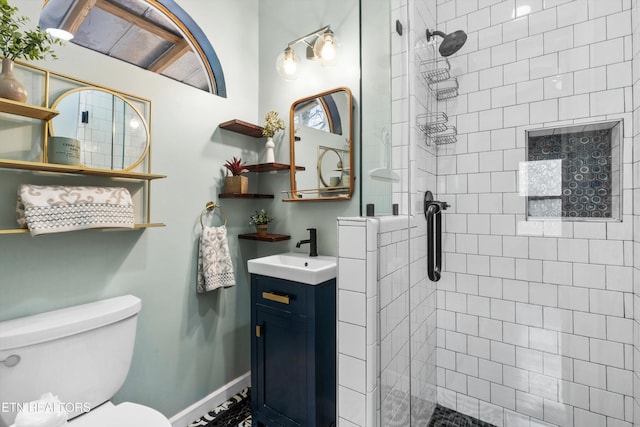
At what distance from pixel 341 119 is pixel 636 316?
5.62 ft

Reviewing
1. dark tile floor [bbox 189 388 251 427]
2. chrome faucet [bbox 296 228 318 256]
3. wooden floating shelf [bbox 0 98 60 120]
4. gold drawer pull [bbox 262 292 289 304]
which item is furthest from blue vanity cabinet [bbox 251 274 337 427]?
wooden floating shelf [bbox 0 98 60 120]

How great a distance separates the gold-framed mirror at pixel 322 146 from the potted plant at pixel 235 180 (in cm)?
30

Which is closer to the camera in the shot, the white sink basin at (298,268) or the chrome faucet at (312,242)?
the white sink basin at (298,268)

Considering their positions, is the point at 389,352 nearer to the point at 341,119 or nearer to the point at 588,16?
the point at 341,119

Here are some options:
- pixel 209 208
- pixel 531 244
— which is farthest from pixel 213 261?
pixel 531 244

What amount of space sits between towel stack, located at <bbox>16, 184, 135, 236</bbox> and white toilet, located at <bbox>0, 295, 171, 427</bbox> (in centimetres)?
35

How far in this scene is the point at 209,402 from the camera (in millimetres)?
1802

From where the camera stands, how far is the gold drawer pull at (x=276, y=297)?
148 cm

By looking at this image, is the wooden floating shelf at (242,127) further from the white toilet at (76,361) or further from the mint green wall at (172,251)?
the white toilet at (76,361)

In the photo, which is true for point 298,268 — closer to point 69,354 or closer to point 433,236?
point 433,236

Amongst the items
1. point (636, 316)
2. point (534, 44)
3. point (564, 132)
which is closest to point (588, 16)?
point (534, 44)

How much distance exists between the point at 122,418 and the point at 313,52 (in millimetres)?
2139

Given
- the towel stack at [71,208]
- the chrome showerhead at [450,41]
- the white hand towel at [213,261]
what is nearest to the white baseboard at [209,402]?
the white hand towel at [213,261]

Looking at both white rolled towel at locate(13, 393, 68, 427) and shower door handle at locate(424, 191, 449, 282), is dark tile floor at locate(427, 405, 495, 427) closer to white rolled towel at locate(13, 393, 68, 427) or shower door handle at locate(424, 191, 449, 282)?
shower door handle at locate(424, 191, 449, 282)
